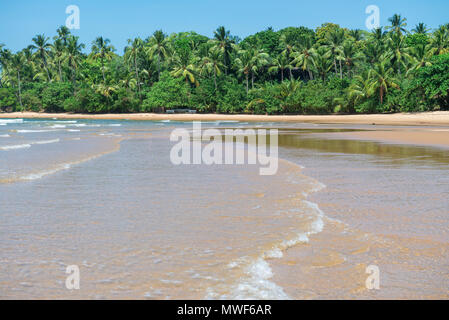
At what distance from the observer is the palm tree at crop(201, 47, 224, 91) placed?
210ft

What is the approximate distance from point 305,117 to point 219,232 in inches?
1935

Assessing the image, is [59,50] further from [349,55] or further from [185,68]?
[349,55]

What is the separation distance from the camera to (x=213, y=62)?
64375mm

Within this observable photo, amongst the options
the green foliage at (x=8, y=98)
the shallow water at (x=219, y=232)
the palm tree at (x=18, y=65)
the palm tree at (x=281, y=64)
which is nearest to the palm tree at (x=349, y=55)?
the palm tree at (x=281, y=64)

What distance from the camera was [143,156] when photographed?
13.9 meters

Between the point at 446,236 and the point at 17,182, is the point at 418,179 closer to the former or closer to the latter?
the point at 446,236

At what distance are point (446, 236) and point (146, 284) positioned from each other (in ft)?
10.4

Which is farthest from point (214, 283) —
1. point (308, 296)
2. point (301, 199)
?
point (301, 199)

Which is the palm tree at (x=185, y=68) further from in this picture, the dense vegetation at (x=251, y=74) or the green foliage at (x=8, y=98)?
the green foliage at (x=8, y=98)

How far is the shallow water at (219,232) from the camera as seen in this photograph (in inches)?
147

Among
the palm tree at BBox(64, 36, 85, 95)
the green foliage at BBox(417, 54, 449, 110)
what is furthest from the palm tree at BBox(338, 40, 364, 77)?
the palm tree at BBox(64, 36, 85, 95)

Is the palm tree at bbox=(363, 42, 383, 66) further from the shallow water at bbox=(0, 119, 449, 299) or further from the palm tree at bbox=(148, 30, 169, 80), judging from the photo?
the shallow water at bbox=(0, 119, 449, 299)

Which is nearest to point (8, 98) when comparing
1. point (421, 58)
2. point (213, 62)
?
point (213, 62)

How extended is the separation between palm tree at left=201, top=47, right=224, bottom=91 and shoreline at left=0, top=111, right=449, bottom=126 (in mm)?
6805
